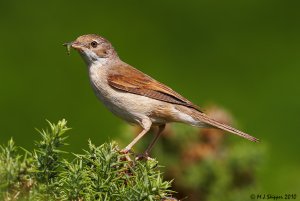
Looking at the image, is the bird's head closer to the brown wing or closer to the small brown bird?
the small brown bird

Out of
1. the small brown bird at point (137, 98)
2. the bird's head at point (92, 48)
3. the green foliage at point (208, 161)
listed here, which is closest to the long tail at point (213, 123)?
the small brown bird at point (137, 98)

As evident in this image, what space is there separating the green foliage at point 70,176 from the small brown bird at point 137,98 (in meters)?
2.28

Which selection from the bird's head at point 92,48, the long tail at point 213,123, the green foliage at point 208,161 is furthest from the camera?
the bird's head at point 92,48

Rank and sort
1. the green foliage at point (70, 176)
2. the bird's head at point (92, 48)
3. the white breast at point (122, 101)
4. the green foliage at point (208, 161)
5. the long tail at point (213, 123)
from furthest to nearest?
the bird's head at point (92, 48)
the white breast at point (122, 101)
the long tail at point (213, 123)
the green foliage at point (208, 161)
the green foliage at point (70, 176)

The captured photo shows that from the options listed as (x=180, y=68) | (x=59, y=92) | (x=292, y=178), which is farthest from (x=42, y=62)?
(x=292, y=178)

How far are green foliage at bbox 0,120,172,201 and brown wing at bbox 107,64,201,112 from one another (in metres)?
2.54

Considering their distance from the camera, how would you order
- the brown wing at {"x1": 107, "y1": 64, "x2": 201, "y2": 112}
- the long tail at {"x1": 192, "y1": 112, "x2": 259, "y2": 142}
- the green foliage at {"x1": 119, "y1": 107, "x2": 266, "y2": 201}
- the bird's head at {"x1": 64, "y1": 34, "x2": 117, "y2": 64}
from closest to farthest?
the green foliage at {"x1": 119, "y1": 107, "x2": 266, "y2": 201} < the long tail at {"x1": 192, "y1": 112, "x2": 259, "y2": 142} < the brown wing at {"x1": 107, "y1": 64, "x2": 201, "y2": 112} < the bird's head at {"x1": 64, "y1": 34, "x2": 117, "y2": 64}

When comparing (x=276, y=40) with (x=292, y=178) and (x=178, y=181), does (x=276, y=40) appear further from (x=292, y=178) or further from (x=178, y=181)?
(x=178, y=181)

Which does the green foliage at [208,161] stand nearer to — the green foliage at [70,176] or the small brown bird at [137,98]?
the small brown bird at [137,98]

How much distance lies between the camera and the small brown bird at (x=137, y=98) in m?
5.30

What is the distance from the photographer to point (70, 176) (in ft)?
8.95

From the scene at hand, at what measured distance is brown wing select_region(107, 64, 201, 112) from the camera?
216 inches

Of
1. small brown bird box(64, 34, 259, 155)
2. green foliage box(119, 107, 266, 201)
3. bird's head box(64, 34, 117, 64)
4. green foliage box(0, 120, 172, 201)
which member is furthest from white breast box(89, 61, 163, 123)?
green foliage box(0, 120, 172, 201)

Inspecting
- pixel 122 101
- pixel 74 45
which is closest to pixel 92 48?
pixel 74 45
